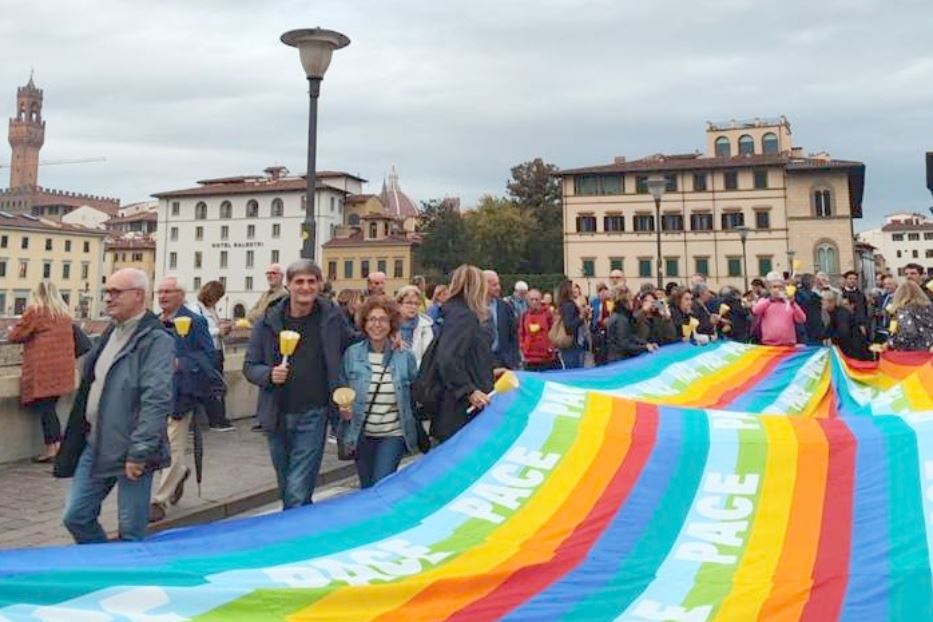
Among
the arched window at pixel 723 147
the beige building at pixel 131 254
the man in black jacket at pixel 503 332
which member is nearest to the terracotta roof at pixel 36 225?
the beige building at pixel 131 254

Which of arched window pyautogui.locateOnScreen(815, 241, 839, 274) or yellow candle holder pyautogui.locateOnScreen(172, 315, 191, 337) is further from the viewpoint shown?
arched window pyautogui.locateOnScreen(815, 241, 839, 274)

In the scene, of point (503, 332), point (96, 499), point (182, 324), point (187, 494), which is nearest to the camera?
point (96, 499)

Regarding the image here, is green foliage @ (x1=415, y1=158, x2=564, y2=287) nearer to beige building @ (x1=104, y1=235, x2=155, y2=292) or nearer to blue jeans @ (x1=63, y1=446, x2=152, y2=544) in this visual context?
beige building @ (x1=104, y1=235, x2=155, y2=292)

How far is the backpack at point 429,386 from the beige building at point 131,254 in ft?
337

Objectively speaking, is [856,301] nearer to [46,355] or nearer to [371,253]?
[46,355]

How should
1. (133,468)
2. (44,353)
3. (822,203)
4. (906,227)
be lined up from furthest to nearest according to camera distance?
(906,227) < (822,203) < (44,353) < (133,468)

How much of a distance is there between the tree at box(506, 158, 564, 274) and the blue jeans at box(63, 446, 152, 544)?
240 ft

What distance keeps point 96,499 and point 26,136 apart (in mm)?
199326

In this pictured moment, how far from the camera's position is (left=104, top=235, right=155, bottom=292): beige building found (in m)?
102

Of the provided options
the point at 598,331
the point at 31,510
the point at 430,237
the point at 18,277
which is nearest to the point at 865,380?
the point at 598,331

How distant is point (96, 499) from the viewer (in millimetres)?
4336

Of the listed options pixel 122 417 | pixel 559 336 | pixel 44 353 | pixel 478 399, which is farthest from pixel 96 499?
pixel 559 336

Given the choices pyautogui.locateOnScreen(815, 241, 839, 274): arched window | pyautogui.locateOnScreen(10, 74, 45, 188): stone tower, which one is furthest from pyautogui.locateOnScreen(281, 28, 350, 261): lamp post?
pyautogui.locateOnScreen(10, 74, 45, 188): stone tower

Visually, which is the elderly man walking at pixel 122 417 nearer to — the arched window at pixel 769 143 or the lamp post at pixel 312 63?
the lamp post at pixel 312 63
